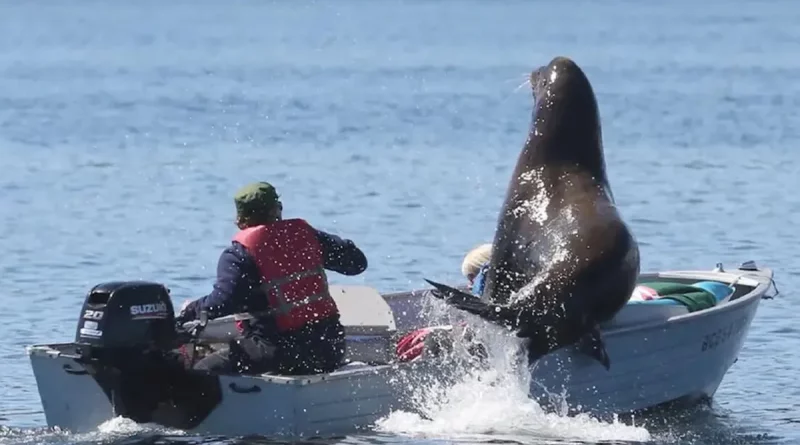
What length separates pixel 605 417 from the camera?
12523 millimetres

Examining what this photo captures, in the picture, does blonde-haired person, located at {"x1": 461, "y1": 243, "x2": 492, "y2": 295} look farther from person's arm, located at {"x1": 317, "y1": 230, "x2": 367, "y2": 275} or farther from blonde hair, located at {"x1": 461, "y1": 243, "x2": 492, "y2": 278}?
person's arm, located at {"x1": 317, "y1": 230, "x2": 367, "y2": 275}

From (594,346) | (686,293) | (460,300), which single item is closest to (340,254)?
(460,300)

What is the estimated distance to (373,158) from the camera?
3078cm

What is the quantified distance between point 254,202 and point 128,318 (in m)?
1.15

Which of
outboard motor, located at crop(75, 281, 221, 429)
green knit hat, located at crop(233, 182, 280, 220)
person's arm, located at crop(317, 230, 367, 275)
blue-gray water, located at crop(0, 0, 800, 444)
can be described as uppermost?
green knit hat, located at crop(233, 182, 280, 220)

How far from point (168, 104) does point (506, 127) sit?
9.31m

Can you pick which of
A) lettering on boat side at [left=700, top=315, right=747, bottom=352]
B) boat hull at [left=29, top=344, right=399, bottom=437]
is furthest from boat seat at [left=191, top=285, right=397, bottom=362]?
lettering on boat side at [left=700, top=315, right=747, bottom=352]

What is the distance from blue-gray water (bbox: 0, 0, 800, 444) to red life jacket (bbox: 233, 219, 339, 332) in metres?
0.98

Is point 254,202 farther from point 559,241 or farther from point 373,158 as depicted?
point 373,158

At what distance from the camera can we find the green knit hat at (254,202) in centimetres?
1166

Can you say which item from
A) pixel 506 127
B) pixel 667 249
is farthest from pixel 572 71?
pixel 506 127

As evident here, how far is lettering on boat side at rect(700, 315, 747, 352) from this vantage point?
13.2 meters

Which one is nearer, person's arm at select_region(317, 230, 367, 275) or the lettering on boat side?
person's arm at select_region(317, 230, 367, 275)

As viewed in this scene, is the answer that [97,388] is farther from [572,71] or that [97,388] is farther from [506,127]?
[506,127]
